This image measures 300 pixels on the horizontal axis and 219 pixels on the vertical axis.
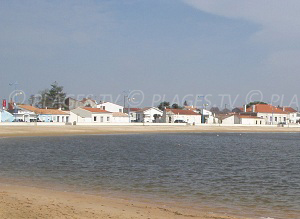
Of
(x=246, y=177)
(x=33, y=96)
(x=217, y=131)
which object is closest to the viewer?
(x=246, y=177)

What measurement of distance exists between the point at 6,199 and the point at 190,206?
5.63 metres

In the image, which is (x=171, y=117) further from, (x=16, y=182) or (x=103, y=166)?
(x=16, y=182)

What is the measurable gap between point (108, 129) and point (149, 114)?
4003 centimetres

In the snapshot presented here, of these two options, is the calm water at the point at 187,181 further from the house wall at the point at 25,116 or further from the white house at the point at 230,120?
the white house at the point at 230,120

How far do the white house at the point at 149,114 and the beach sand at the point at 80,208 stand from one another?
103 metres

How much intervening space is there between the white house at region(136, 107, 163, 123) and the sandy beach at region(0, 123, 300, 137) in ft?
72.0

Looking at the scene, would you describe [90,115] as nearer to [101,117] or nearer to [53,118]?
[101,117]

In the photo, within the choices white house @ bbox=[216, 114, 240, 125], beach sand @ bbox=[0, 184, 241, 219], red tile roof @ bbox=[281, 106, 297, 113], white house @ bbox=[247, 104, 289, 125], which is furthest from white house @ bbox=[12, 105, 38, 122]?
red tile roof @ bbox=[281, 106, 297, 113]

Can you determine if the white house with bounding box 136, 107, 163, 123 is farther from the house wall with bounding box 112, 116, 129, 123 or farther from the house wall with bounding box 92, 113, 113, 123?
the house wall with bounding box 92, 113, 113, 123

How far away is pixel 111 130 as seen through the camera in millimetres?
79500

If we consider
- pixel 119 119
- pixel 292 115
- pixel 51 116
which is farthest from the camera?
pixel 292 115

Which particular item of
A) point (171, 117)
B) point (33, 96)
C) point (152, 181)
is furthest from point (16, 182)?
point (33, 96)

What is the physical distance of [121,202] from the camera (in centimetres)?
1388

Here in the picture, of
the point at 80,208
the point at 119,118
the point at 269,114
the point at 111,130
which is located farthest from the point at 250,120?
the point at 80,208
